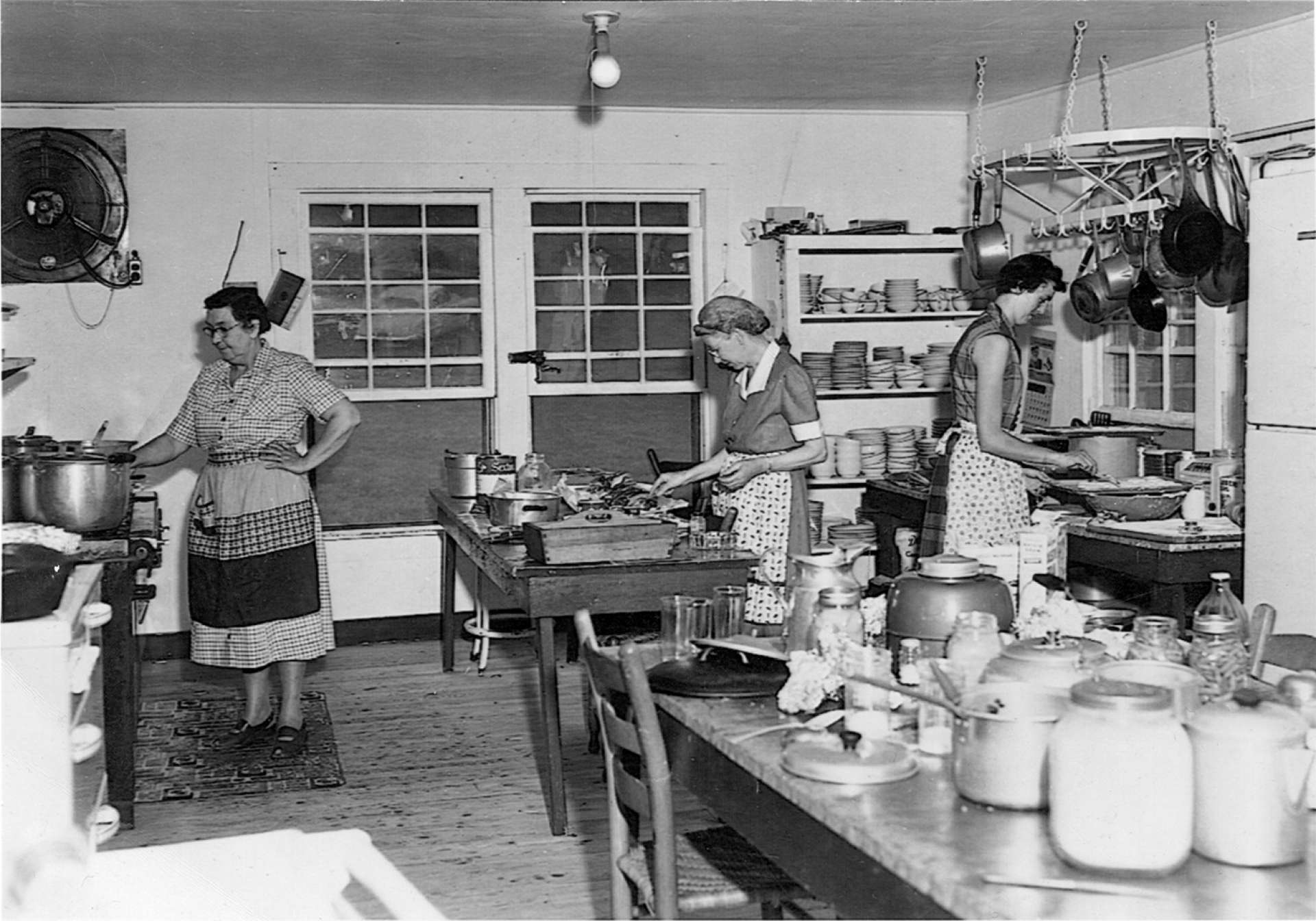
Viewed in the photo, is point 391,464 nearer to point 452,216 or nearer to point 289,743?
point 452,216

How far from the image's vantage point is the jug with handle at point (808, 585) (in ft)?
10.1

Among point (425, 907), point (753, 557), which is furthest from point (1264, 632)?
point (753, 557)

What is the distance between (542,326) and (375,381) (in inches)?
37.5

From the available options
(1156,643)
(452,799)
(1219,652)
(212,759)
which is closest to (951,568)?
(1156,643)

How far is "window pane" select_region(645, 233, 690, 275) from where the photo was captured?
8.40 metres

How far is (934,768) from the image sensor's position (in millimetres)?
2496

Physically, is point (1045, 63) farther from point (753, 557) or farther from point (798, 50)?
point (753, 557)

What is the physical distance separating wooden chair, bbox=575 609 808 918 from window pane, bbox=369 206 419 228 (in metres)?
5.16

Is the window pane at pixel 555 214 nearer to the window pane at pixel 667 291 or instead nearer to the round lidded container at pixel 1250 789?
the window pane at pixel 667 291

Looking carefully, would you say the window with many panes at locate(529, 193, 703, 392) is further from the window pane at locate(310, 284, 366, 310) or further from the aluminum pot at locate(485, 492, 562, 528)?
the aluminum pot at locate(485, 492, 562, 528)

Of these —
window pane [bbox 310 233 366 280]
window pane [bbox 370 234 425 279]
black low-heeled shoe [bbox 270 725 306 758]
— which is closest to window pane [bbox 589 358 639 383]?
window pane [bbox 370 234 425 279]

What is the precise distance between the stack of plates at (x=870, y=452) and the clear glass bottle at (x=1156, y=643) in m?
5.29

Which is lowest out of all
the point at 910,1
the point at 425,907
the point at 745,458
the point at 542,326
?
the point at 425,907

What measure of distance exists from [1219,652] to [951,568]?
52 cm
